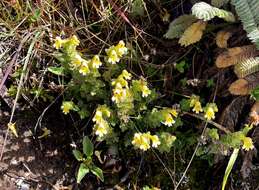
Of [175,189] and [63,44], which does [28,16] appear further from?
[175,189]

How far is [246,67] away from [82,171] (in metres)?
0.91

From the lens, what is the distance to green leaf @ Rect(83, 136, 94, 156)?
8.08 feet

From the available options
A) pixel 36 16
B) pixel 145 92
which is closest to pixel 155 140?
pixel 145 92

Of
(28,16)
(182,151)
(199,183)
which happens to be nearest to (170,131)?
(182,151)

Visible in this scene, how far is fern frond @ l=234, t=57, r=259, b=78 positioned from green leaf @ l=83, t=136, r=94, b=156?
0.77 metres

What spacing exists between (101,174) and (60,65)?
0.60 meters

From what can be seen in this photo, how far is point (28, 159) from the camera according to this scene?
2537 millimetres

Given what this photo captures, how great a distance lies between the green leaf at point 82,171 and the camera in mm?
2413

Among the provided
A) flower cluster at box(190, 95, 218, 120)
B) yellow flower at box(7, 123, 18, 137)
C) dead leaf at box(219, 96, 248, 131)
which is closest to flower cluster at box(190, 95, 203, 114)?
flower cluster at box(190, 95, 218, 120)

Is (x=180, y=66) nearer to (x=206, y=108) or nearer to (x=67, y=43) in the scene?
(x=206, y=108)

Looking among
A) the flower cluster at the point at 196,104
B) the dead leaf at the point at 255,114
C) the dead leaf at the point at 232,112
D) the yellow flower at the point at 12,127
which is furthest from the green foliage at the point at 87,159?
Answer: the dead leaf at the point at 255,114

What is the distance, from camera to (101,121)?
2225 mm

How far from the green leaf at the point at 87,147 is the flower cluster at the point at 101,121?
0.13 meters

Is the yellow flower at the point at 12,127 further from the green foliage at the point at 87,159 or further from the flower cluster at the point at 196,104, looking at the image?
the flower cluster at the point at 196,104
